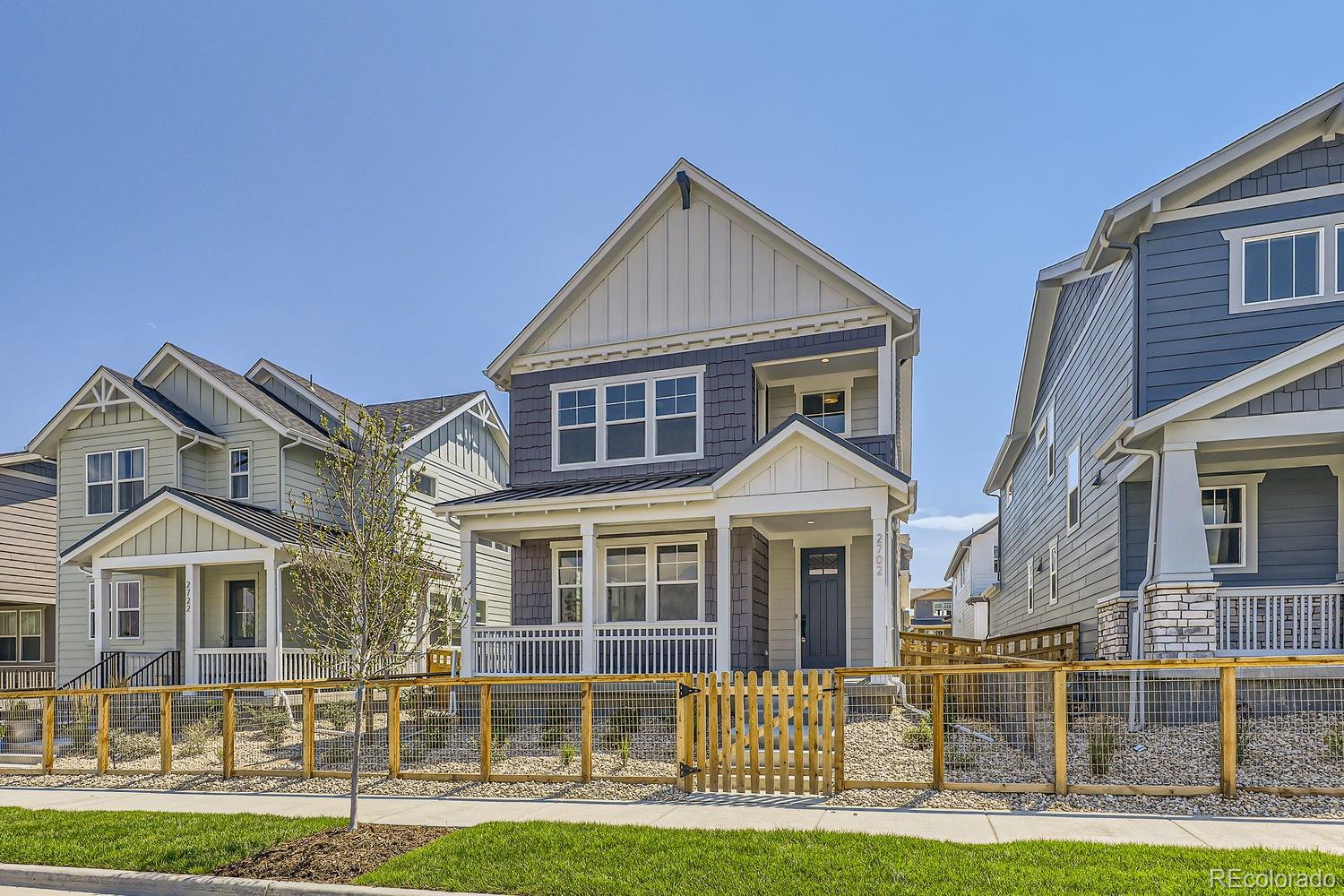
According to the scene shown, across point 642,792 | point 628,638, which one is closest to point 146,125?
point 628,638

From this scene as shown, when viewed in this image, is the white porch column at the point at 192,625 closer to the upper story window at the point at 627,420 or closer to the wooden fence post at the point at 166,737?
the wooden fence post at the point at 166,737

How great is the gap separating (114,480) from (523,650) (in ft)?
40.2

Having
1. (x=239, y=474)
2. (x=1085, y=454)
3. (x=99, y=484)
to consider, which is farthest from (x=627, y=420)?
(x=99, y=484)

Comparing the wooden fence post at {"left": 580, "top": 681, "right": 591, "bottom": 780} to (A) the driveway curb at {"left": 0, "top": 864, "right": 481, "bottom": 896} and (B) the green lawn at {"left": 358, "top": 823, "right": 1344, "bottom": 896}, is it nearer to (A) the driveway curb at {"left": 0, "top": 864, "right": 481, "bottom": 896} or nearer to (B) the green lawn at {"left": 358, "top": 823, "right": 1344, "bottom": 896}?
(B) the green lawn at {"left": 358, "top": 823, "right": 1344, "bottom": 896}

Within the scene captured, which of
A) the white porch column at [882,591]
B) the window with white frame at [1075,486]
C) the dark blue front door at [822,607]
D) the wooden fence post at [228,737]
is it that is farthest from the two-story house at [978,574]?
the wooden fence post at [228,737]

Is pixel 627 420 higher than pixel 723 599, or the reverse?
pixel 627 420

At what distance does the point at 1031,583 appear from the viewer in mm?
21766

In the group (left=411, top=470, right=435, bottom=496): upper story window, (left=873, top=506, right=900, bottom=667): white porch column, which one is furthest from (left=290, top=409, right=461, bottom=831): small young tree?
(left=411, top=470, right=435, bottom=496): upper story window

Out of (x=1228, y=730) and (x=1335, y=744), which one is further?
(x=1335, y=744)

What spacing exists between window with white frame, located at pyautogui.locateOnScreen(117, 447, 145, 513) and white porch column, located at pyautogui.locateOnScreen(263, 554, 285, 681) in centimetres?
551

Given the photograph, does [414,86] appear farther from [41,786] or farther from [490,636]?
[41,786]

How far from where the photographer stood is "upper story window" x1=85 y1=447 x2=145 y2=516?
813 inches

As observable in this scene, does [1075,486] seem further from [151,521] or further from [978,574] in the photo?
[978,574]

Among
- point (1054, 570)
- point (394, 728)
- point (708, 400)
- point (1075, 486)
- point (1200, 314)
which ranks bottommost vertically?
point (394, 728)
